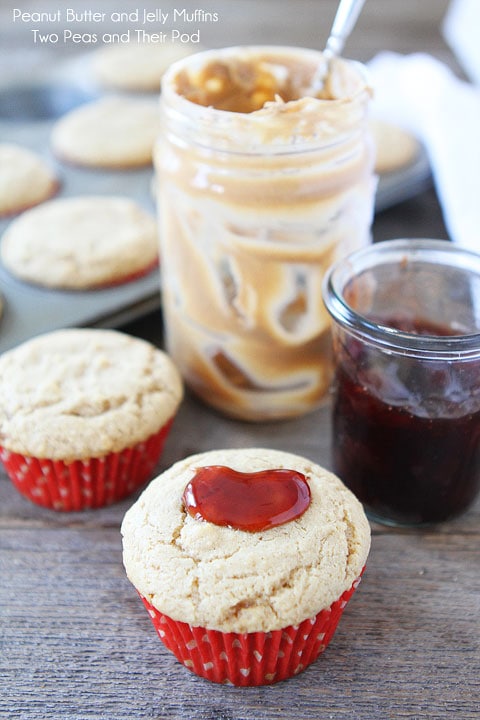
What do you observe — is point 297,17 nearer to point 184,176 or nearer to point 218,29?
point 218,29

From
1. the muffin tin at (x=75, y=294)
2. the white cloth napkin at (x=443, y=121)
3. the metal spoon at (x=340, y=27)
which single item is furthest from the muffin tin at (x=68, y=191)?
the metal spoon at (x=340, y=27)

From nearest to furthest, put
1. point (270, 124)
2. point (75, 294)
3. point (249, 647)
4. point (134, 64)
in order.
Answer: point (249, 647) → point (270, 124) → point (75, 294) → point (134, 64)

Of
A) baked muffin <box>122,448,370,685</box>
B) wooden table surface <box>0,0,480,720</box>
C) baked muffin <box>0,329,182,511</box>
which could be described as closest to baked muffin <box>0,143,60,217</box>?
baked muffin <box>0,329,182,511</box>

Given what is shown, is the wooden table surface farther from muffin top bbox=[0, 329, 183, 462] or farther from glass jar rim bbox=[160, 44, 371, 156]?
glass jar rim bbox=[160, 44, 371, 156]

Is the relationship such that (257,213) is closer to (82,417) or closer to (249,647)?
(82,417)

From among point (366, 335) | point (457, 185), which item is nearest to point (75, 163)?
point (457, 185)

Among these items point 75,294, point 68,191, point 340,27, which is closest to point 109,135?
point 68,191

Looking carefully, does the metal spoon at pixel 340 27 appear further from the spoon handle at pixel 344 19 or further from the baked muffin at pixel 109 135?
the baked muffin at pixel 109 135
